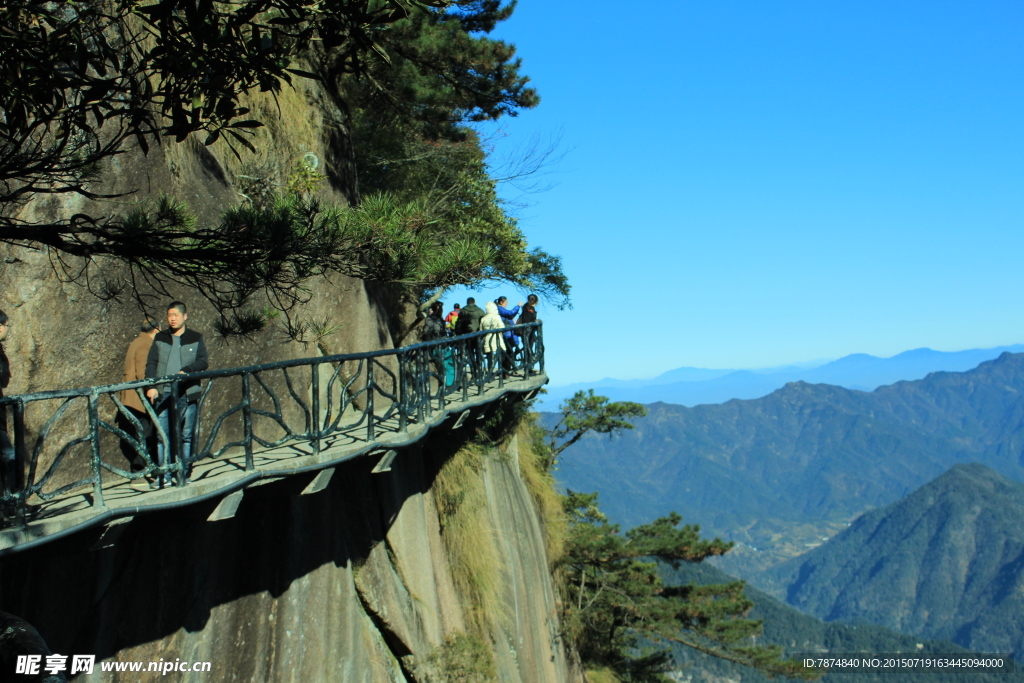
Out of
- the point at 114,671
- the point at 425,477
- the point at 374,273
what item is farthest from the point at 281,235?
the point at 425,477

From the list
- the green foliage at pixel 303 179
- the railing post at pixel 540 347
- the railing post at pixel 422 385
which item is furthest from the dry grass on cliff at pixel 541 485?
the railing post at pixel 422 385

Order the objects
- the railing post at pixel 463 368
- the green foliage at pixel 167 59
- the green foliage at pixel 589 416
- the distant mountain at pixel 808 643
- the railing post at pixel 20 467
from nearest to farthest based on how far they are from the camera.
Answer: the green foliage at pixel 167 59 → the railing post at pixel 20 467 → the railing post at pixel 463 368 → the green foliage at pixel 589 416 → the distant mountain at pixel 808 643

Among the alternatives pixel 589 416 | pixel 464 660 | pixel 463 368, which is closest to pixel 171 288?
pixel 463 368

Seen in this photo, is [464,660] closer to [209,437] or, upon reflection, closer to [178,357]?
[209,437]

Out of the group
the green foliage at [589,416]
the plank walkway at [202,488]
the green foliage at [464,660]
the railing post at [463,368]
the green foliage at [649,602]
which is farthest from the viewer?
the green foliage at [589,416]

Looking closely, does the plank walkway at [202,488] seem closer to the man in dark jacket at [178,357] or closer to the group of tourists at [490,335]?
the man in dark jacket at [178,357]

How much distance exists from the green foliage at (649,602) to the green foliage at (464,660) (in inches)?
456

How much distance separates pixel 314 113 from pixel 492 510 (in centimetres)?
723

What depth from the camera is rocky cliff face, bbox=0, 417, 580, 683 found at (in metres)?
7.18

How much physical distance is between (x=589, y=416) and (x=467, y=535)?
1340 cm

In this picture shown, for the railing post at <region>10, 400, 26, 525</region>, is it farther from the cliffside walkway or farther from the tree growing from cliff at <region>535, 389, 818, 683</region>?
the tree growing from cliff at <region>535, 389, 818, 683</region>

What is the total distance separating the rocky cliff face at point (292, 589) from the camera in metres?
7.18

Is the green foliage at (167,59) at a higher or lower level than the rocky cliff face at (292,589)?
higher

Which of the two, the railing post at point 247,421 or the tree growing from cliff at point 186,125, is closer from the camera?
the tree growing from cliff at point 186,125
